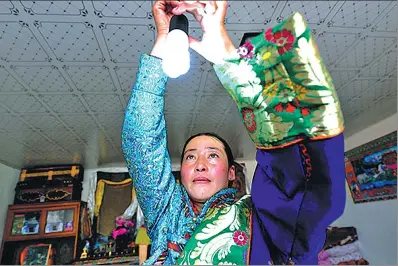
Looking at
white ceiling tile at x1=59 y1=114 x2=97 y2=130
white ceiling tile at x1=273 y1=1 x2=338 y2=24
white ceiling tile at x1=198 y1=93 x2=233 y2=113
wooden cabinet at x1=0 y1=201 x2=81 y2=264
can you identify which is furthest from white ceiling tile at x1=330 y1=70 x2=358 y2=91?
wooden cabinet at x1=0 y1=201 x2=81 y2=264

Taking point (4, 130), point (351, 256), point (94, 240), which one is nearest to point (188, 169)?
point (4, 130)

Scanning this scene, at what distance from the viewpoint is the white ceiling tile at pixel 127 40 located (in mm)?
982

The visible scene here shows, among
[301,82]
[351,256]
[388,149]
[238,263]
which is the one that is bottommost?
[351,256]

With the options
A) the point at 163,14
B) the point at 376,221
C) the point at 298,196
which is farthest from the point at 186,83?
the point at 376,221

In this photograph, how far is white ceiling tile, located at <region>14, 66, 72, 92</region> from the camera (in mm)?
1216

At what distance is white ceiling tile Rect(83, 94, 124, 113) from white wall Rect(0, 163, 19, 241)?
5.86ft

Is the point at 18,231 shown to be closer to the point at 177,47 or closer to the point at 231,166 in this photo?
the point at 231,166

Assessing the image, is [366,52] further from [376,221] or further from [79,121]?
[79,121]

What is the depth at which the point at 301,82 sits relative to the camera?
29cm

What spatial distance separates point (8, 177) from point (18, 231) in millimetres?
579

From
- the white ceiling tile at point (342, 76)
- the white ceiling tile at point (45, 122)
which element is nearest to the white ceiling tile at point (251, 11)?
the white ceiling tile at point (342, 76)

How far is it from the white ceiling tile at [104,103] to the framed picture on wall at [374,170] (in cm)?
183

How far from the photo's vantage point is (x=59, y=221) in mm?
2947

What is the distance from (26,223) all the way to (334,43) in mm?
3256
